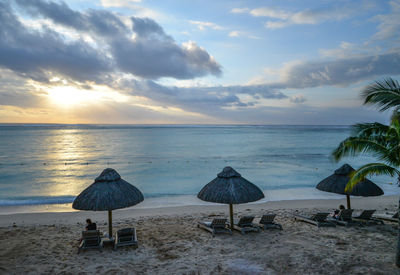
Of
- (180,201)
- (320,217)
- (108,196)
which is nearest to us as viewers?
(108,196)

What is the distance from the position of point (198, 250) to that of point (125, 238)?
2.13 metres

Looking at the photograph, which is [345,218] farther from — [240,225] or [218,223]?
[218,223]

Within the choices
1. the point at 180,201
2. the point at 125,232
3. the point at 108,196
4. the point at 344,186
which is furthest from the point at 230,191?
the point at 180,201

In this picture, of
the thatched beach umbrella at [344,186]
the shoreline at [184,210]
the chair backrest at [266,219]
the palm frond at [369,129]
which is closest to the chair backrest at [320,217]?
the thatched beach umbrella at [344,186]

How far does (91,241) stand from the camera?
7.43m

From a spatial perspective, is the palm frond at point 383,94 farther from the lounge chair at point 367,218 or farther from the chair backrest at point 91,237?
the chair backrest at point 91,237

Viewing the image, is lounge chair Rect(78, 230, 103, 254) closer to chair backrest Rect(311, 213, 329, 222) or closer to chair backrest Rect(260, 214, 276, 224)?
chair backrest Rect(260, 214, 276, 224)

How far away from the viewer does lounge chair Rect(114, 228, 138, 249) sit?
7.56m

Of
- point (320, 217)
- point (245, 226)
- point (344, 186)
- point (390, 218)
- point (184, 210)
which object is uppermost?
point (344, 186)

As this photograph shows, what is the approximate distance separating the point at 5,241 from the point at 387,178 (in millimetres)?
27110

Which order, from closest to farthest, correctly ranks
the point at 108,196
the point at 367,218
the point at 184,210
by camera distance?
the point at 108,196
the point at 367,218
the point at 184,210

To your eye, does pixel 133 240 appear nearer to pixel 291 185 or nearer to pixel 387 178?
pixel 291 185

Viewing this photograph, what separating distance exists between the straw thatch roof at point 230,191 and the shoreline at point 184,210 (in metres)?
3.77

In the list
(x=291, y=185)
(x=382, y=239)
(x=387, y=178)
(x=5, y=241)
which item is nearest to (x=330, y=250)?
(x=382, y=239)
